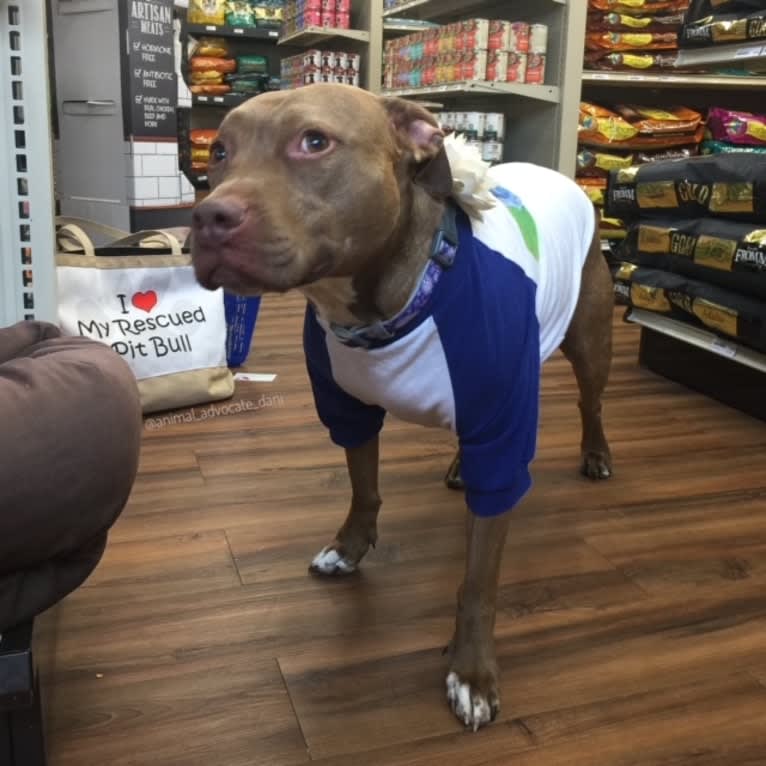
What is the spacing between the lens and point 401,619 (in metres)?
1.42

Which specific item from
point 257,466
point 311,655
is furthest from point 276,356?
point 311,655

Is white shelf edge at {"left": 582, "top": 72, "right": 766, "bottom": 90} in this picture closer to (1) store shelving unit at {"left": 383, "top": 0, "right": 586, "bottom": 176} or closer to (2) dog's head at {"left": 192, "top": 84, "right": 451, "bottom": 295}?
(1) store shelving unit at {"left": 383, "top": 0, "right": 586, "bottom": 176}

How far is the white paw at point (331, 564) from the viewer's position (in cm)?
154

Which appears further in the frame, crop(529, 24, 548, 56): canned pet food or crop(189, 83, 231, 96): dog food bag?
crop(189, 83, 231, 96): dog food bag

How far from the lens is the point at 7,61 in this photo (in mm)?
1576

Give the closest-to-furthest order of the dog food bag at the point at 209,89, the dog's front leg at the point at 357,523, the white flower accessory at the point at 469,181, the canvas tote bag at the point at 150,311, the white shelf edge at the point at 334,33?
the white flower accessory at the point at 469,181 < the dog's front leg at the point at 357,523 < the canvas tote bag at the point at 150,311 < the white shelf edge at the point at 334,33 < the dog food bag at the point at 209,89

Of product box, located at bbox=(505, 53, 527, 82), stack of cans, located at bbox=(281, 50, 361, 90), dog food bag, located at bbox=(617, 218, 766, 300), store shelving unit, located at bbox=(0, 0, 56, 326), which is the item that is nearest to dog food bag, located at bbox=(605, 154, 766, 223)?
dog food bag, located at bbox=(617, 218, 766, 300)

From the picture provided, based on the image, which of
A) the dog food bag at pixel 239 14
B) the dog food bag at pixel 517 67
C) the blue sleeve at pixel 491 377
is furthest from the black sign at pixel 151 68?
the dog food bag at pixel 239 14

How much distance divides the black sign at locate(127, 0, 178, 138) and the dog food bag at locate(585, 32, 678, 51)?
192 cm

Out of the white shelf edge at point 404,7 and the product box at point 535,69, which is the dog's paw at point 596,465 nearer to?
the product box at point 535,69

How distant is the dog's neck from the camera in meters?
1.19

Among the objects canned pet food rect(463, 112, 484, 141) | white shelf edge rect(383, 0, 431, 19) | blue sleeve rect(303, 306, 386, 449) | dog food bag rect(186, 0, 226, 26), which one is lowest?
blue sleeve rect(303, 306, 386, 449)

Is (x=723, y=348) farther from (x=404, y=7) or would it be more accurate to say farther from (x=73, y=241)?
(x=404, y=7)

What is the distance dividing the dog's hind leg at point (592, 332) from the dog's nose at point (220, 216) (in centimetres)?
103
